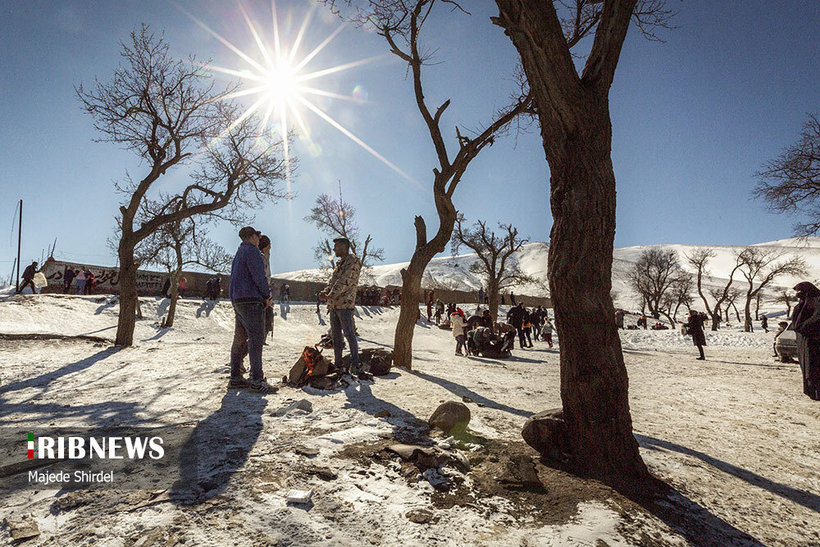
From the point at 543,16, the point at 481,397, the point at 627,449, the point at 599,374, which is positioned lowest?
the point at 481,397

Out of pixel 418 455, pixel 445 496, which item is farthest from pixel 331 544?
pixel 418 455

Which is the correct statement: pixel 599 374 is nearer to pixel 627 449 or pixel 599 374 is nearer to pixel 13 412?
pixel 627 449

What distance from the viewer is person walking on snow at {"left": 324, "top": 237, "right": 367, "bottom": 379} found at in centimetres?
549

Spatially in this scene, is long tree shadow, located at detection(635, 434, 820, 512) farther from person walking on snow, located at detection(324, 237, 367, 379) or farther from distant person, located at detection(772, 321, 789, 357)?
distant person, located at detection(772, 321, 789, 357)

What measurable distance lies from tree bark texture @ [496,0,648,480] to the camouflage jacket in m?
3.43

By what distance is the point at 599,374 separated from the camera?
2596 mm

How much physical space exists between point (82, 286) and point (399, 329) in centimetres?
2223

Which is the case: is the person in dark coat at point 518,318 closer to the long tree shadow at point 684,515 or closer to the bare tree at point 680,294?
the long tree shadow at point 684,515

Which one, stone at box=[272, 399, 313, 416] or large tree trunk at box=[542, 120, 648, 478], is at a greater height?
large tree trunk at box=[542, 120, 648, 478]

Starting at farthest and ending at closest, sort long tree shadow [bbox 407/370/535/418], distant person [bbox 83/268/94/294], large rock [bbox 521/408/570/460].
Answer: distant person [bbox 83/268/94/294] < long tree shadow [bbox 407/370/535/418] < large rock [bbox 521/408/570/460]

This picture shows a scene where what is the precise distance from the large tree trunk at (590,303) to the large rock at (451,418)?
0.92m

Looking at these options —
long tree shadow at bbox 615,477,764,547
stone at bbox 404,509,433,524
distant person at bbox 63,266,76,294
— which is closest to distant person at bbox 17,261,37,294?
distant person at bbox 63,266,76,294

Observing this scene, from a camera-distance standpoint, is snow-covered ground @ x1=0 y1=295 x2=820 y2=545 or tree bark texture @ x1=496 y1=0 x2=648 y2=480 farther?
tree bark texture @ x1=496 y1=0 x2=648 y2=480

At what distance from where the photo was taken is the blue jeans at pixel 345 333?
215 inches
